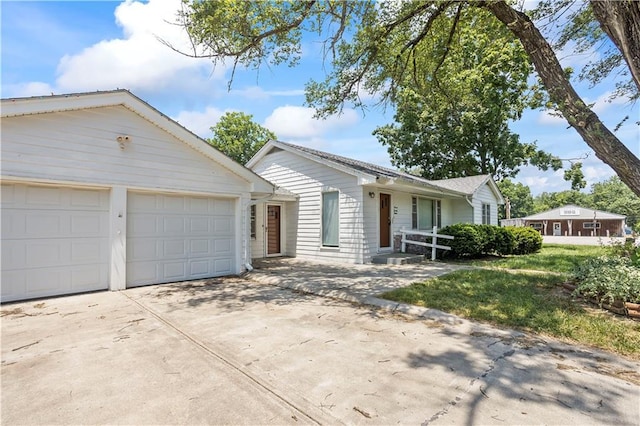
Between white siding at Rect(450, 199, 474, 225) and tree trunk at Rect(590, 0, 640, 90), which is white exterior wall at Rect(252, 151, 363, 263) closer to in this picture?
tree trunk at Rect(590, 0, 640, 90)

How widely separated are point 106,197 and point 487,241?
12.2 meters

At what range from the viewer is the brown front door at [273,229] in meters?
12.4

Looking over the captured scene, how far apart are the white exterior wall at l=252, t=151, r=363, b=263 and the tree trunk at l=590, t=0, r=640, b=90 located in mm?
6698

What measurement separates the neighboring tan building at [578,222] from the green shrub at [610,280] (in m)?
36.2

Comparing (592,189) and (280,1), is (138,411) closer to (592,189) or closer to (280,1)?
(280,1)

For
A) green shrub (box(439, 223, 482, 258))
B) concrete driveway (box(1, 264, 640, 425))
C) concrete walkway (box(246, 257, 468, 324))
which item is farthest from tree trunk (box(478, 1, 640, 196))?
green shrub (box(439, 223, 482, 258))

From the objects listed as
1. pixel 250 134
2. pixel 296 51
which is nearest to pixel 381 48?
pixel 296 51

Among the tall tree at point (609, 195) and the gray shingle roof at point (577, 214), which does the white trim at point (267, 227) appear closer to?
the gray shingle roof at point (577, 214)

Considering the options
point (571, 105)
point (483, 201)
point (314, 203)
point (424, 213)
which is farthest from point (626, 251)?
point (483, 201)

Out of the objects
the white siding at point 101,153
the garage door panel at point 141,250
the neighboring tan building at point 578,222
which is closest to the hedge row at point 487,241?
the white siding at point 101,153

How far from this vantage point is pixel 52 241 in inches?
237

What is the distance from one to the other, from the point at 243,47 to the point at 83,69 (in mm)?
3923

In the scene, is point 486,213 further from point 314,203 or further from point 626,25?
point 626,25

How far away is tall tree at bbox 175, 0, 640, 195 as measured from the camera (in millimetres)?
4547
